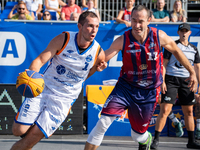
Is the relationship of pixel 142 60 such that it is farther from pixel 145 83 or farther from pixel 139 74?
pixel 145 83

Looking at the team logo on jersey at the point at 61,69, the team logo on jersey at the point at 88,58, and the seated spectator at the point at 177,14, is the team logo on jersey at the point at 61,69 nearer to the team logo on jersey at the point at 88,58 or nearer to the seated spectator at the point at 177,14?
the team logo on jersey at the point at 88,58

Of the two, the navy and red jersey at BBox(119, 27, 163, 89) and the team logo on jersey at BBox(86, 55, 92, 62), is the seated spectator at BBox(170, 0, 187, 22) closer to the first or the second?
the navy and red jersey at BBox(119, 27, 163, 89)

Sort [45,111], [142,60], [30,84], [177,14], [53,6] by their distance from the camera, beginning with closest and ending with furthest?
1. [30,84]
2. [45,111]
3. [142,60]
4. [177,14]
5. [53,6]

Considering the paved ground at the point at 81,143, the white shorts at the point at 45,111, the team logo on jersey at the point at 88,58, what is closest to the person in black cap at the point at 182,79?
the paved ground at the point at 81,143

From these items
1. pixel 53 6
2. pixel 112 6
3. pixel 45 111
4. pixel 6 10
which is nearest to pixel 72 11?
pixel 53 6

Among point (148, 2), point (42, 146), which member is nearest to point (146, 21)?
point (42, 146)

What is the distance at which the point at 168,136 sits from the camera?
6.77 meters

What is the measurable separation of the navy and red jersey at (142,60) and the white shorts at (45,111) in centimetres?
104

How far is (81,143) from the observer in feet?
19.2

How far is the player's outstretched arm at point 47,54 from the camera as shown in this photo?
341cm

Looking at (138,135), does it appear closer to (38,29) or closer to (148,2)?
(38,29)

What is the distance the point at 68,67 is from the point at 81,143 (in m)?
2.62

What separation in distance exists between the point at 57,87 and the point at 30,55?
3.99m

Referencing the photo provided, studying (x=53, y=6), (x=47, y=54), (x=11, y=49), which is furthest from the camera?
(x=53, y=6)
